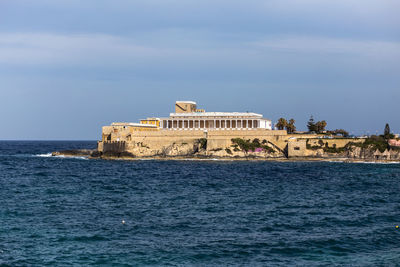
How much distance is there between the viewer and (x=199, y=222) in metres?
34.5

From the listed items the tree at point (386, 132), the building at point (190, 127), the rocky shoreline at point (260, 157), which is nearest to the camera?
the rocky shoreline at point (260, 157)

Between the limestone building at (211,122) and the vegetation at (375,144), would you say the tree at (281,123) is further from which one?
the vegetation at (375,144)

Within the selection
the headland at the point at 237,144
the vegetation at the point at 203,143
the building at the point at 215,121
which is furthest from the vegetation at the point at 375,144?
the vegetation at the point at 203,143

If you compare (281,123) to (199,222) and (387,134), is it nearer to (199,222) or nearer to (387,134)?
(387,134)

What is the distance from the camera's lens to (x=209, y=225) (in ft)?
110

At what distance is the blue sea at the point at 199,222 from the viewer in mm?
26156

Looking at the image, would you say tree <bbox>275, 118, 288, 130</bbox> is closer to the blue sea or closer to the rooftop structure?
the rooftop structure

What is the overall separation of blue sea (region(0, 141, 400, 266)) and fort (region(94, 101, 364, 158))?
41077mm

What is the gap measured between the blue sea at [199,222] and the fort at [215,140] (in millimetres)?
41077

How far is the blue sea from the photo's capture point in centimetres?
2616

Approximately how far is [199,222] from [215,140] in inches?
2711

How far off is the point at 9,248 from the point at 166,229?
32.4ft

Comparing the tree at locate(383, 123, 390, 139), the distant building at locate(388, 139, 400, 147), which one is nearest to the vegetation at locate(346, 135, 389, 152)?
the tree at locate(383, 123, 390, 139)

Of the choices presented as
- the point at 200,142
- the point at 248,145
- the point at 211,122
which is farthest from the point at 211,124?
the point at 248,145
